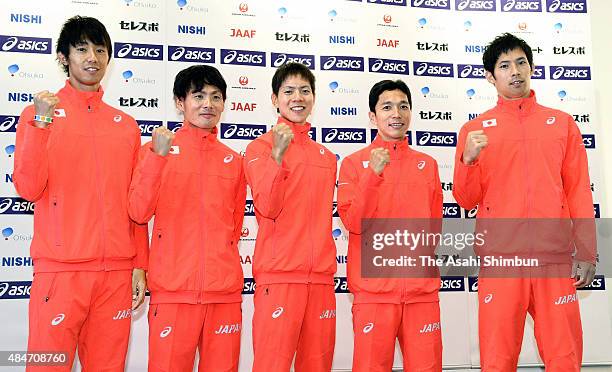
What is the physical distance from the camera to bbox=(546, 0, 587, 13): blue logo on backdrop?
18.2 feet

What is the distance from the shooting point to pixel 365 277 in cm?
327

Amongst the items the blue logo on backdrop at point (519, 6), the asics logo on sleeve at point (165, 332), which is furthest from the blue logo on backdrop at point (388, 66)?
the asics logo on sleeve at point (165, 332)

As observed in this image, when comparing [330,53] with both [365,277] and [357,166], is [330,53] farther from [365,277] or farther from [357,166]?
[365,277]

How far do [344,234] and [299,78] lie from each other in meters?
1.99

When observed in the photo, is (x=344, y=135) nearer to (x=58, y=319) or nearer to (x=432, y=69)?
(x=432, y=69)

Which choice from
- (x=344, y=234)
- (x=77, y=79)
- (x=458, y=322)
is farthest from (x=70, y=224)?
(x=458, y=322)

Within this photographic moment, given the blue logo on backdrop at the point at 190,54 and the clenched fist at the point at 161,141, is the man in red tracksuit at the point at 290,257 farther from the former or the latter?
the blue logo on backdrop at the point at 190,54

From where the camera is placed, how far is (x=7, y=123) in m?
4.49

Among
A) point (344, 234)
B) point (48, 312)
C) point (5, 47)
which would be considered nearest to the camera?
point (48, 312)

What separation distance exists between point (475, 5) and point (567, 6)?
2.76 feet

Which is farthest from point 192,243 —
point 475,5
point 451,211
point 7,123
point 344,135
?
point 475,5

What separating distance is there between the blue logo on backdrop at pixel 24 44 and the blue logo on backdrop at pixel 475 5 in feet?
11.4

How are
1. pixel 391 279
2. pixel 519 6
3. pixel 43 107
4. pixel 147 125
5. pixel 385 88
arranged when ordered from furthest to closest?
1. pixel 519 6
2. pixel 147 125
3. pixel 385 88
4. pixel 391 279
5. pixel 43 107

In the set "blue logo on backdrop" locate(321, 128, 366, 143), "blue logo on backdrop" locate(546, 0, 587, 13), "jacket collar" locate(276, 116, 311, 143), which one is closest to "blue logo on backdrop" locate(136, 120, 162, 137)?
"blue logo on backdrop" locate(321, 128, 366, 143)
